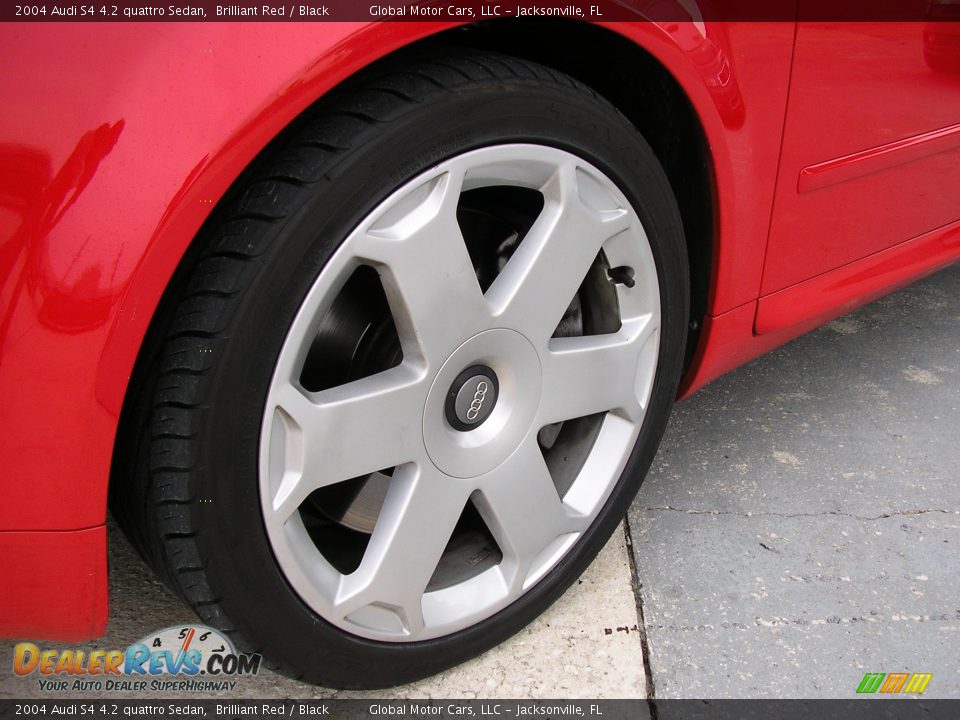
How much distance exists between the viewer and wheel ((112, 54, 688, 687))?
103cm

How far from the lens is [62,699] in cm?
138

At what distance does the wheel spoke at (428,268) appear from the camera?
1093mm

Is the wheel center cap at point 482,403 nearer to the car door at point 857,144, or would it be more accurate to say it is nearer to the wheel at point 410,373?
the wheel at point 410,373

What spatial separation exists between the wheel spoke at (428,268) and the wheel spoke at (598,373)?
7.9 inches

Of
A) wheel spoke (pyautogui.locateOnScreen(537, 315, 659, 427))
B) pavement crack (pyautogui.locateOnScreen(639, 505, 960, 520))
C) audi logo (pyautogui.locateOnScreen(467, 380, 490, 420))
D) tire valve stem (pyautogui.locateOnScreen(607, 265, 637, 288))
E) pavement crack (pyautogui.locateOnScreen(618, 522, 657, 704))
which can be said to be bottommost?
pavement crack (pyautogui.locateOnScreen(639, 505, 960, 520))

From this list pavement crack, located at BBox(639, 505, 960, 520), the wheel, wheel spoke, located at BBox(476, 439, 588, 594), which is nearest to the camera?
the wheel

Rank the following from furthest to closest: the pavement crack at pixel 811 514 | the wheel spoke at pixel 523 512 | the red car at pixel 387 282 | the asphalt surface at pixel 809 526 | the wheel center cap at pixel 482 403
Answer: the pavement crack at pixel 811 514 → the asphalt surface at pixel 809 526 → the wheel spoke at pixel 523 512 → the wheel center cap at pixel 482 403 → the red car at pixel 387 282

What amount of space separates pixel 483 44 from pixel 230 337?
0.57 metres

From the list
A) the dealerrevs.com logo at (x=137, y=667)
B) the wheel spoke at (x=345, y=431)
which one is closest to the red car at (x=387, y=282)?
the wheel spoke at (x=345, y=431)

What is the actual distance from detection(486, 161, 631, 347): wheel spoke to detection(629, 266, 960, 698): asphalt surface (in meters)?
0.59

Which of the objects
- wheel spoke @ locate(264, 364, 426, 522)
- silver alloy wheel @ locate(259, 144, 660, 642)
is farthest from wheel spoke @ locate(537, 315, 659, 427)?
wheel spoke @ locate(264, 364, 426, 522)

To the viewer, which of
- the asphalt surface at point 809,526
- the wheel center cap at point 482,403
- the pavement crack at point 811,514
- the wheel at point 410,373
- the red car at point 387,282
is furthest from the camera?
the pavement crack at point 811,514

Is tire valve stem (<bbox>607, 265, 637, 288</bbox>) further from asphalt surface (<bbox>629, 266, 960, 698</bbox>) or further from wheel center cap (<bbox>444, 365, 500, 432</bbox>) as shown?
asphalt surface (<bbox>629, 266, 960, 698</bbox>)

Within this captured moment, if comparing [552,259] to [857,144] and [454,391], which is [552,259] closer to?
[454,391]
